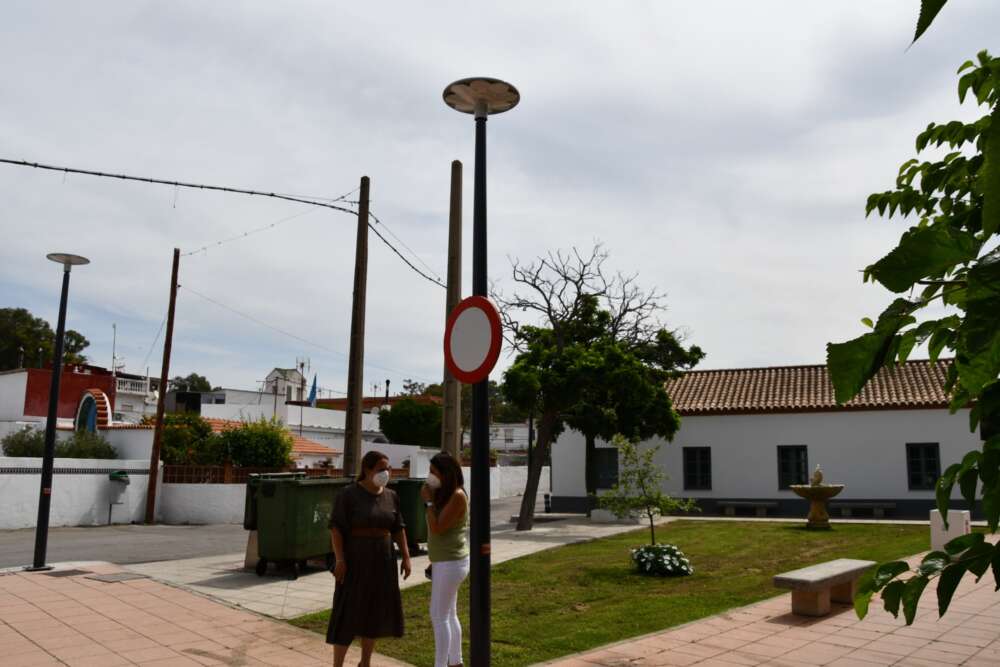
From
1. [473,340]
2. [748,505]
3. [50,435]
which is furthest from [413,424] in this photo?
[473,340]

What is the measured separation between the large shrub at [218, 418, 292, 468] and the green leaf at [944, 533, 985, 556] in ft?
82.9

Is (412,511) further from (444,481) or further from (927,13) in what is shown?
(927,13)

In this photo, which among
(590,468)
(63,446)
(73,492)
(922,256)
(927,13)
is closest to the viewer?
(927,13)

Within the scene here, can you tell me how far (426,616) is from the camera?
9570 mm

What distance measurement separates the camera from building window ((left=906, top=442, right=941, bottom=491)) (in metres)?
25.6

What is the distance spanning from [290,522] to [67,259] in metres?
5.37

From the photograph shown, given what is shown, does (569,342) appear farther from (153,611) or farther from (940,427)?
(153,611)

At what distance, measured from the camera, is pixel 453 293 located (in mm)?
12484

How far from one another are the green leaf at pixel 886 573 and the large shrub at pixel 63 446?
26454 millimetres

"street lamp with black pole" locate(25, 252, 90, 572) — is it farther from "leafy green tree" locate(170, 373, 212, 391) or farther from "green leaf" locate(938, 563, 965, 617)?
"leafy green tree" locate(170, 373, 212, 391)

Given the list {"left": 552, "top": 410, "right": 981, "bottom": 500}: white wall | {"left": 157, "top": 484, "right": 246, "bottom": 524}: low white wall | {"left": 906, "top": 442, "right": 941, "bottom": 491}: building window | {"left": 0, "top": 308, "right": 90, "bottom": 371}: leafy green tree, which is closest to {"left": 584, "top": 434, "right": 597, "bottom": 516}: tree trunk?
{"left": 552, "top": 410, "right": 981, "bottom": 500}: white wall

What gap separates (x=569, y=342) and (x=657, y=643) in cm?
1746

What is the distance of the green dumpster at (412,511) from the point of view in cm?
1504

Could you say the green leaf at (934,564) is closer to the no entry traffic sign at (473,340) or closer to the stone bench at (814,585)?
the no entry traffic sign at (473,340)
